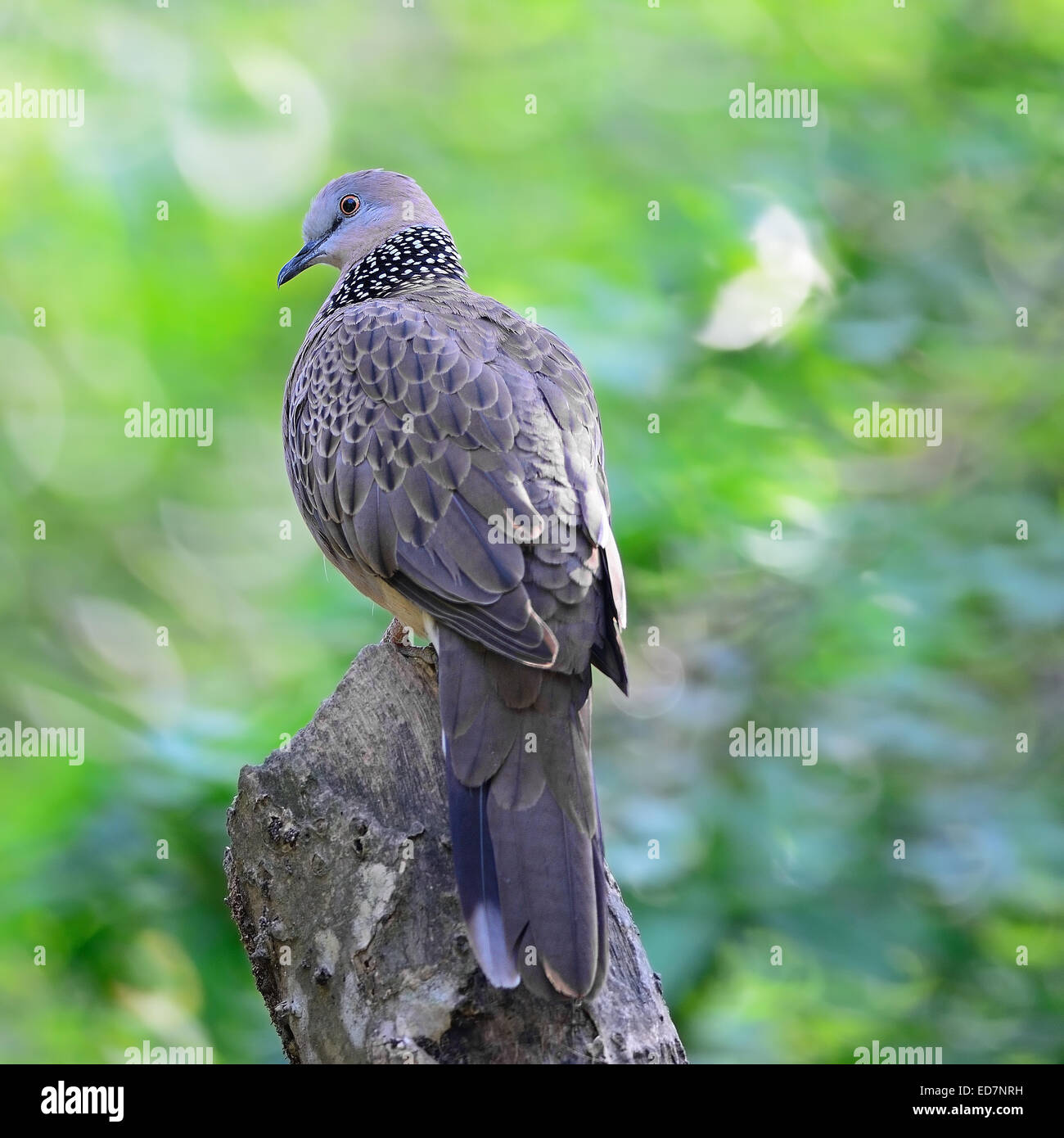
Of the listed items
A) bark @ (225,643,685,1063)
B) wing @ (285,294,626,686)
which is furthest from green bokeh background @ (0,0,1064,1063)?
bark @ (225,643,685,1063)

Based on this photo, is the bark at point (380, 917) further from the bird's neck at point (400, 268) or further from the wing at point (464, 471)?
the bird's neck at point (400, 268)

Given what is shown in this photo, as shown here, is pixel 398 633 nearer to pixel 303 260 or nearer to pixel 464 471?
pixel 464 471

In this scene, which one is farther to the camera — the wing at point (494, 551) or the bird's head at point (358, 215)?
the bird's head at point (358, 215)

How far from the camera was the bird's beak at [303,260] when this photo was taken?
5.12 meters

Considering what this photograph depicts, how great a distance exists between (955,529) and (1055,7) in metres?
2.62

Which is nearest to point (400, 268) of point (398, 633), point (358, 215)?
point (358, 215)

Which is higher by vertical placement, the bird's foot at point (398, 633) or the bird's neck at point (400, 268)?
the bird's neck at point (400, 268)

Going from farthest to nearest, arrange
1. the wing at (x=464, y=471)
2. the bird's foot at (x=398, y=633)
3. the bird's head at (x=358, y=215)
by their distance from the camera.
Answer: the bird's head at (x=358, y=215)
the bird's foot at (x=398, y=633)
the wing at (x=464, y=471)

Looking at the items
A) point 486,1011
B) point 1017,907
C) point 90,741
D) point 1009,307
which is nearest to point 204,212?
point 90,741

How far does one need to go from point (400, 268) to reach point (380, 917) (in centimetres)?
266

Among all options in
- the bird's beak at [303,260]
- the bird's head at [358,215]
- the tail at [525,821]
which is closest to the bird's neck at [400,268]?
the bird's head at [358,215]

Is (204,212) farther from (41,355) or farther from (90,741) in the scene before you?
(90,741)

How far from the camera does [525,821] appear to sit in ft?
9.54

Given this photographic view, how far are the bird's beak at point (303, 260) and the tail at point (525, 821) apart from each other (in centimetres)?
247
